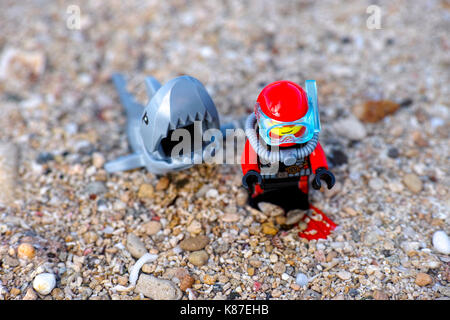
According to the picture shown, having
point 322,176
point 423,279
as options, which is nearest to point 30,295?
point 322,176

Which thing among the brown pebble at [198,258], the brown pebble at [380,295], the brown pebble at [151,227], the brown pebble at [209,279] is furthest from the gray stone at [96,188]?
the brown pebble at [380,295]

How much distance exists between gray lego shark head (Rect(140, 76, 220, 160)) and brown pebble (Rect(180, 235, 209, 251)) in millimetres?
423

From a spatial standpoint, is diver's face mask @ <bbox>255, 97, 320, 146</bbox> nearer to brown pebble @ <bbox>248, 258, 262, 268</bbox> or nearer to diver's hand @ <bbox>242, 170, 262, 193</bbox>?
diver's hand @ <bbox>242, 170, 262, 193</bbox>

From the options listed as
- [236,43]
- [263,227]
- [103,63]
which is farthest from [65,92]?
[263,227]

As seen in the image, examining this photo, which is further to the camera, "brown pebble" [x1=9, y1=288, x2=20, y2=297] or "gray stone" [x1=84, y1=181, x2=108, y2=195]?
"gray stone" [x1=84, y1=181, x2=108, y2=195]

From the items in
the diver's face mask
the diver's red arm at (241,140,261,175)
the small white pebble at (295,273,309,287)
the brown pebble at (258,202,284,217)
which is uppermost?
the diver's face mask

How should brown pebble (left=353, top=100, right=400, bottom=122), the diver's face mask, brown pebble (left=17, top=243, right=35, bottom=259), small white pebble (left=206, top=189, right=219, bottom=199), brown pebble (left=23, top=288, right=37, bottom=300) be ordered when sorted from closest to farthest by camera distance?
the diver's face mask
brown pebble (left=23, top=288, right=37, bottom=300)
brown pebble (left=17, top=243, right=35, bottom=259)
small white pebble (left=206, top=189, right=219, bottom=199)
brown pebble (left=353, top=100, right=400, bottom=122)

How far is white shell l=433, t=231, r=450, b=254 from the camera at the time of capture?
65.8 inches

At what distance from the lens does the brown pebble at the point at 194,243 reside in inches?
67.7

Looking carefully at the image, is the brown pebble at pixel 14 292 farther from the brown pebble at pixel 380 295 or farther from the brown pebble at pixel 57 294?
the brown pebble at pixel 380 295

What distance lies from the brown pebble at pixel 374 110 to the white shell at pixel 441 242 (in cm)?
74

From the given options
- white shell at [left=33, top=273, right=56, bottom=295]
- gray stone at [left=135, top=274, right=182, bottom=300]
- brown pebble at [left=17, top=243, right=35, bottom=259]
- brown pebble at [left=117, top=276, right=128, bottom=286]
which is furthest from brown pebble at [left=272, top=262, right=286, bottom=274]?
brown pebble at [left=17, top=243, right=35, bottom=259]

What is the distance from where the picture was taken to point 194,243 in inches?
68.0
